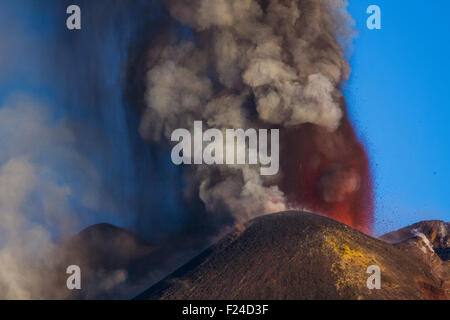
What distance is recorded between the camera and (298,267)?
21.0 metres

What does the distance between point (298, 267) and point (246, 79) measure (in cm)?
1698

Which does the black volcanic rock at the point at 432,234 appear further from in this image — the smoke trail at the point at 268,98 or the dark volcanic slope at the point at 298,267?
the dark volcanic slope at the point at 298,267

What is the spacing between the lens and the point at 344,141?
36.2 m

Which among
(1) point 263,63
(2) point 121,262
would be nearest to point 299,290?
(2) point 121,262

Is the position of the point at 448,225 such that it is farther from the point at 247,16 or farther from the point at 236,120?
the point at 247,16

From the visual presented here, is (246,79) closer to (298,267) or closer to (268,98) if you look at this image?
(268,98)

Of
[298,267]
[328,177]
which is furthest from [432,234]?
[298,267]

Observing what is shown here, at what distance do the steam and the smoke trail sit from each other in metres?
0.07

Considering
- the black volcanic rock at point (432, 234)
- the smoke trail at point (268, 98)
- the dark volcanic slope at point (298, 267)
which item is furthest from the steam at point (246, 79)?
the dark volcanic slope at point (298, 267)

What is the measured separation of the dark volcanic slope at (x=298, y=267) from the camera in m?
19.9

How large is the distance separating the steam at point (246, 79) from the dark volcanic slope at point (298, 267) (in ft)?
23.6

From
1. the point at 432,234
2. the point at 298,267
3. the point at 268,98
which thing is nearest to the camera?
the point at 298,267

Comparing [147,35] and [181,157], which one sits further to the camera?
[147,35]
